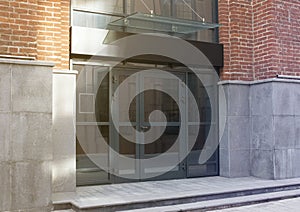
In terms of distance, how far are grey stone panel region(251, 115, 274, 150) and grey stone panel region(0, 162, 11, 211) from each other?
14.1ft

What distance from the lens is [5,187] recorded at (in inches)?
175

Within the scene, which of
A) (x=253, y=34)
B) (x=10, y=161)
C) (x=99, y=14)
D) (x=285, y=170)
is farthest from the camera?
(x=253, y=34)

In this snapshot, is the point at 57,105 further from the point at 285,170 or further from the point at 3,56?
the point at 285,170

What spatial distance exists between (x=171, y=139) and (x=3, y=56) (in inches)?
126

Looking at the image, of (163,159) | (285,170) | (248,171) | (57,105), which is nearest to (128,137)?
(163,159)

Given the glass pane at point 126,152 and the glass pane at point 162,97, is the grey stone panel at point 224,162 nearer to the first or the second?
the glass pane at point 162,97

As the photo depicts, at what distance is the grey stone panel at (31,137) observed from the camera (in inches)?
179

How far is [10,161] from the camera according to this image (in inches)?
177

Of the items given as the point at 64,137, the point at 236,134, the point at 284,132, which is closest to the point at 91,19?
the point at 64,137

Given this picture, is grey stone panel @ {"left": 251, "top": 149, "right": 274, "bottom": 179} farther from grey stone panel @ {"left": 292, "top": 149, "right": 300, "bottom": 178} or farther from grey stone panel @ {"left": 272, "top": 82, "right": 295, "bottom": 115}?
grey stone panel @ {"left": 272, "top": 82, "right": 295, "bottom": 115}

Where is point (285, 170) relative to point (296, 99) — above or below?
below

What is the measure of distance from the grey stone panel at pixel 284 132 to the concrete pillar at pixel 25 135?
3905 mm

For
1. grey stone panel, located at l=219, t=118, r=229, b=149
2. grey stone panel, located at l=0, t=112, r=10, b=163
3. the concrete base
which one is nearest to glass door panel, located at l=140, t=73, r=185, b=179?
grey stone panel, located at l=219, t=118, r=229, b=149

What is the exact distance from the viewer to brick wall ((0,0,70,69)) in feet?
15.4
